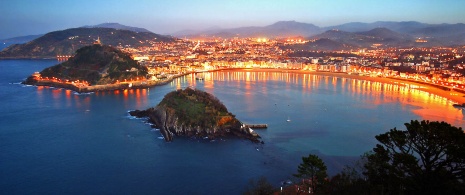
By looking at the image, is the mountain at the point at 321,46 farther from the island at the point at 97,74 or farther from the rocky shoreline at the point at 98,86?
the rocky shoreline at the point at 98,86

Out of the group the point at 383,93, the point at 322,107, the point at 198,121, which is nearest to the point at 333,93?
the point at 383,93

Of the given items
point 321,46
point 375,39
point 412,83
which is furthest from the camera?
point 375,39

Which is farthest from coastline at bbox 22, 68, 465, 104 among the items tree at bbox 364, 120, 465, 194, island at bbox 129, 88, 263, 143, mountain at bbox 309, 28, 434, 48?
mountain at bbox 309, 28, 434, 48

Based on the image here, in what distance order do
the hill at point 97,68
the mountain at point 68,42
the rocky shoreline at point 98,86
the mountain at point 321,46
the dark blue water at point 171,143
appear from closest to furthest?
1. the dark blue water at point 171,143
2. the rocky shoreline at point 98,86
3. the hill at point 97,68
4. the mountain at point 68,42
5. the mountain at point 321,46

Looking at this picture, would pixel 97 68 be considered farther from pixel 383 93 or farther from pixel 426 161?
pixel 426 161

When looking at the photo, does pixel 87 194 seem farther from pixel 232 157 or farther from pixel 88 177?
pixel 232 157

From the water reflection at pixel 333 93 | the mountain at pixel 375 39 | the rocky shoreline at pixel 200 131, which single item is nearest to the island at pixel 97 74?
the water reflection at pixel 333 93

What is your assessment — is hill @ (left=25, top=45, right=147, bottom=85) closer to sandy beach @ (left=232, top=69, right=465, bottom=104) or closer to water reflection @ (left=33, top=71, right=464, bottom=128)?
water reflection @ (left=33, top=71, right=464, bottom=128)
